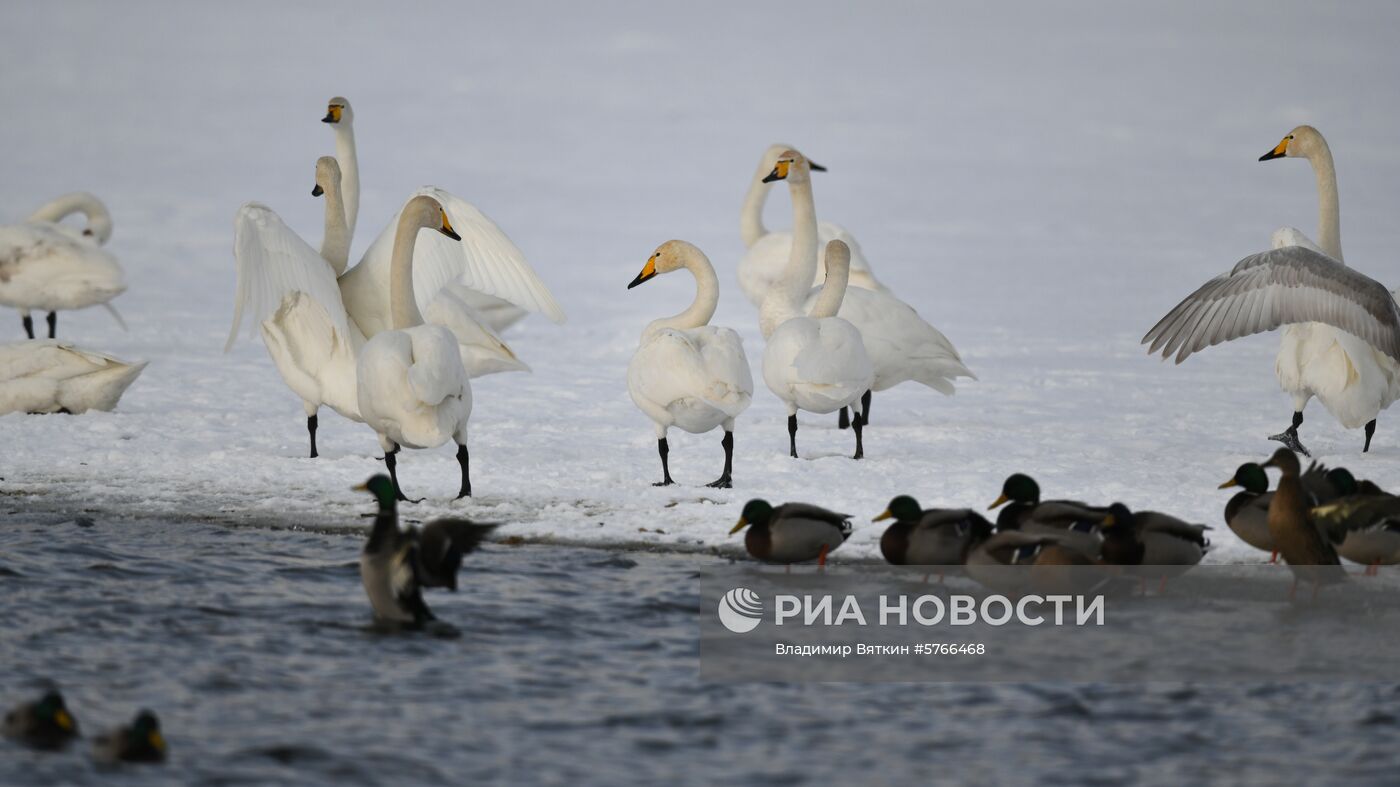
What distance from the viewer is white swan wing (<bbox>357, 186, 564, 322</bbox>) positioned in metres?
8.95

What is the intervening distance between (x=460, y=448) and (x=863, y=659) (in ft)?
9.60

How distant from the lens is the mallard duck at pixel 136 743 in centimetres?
398

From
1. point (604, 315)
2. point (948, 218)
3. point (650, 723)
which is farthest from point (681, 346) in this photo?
point (948, 218)

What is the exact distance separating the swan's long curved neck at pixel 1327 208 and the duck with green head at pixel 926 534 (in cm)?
426

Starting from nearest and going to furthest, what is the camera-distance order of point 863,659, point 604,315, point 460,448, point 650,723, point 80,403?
point 650,723 < point 863,659 < point 460,448 < point 80,403 < point 604,315

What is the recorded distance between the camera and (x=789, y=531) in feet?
19.3

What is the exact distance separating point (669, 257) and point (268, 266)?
2.31 meters

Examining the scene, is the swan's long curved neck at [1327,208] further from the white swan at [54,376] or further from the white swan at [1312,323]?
the white swan at [54,376]

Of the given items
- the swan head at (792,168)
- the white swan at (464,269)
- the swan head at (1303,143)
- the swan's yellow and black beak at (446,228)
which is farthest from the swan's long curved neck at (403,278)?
the swan head at (1303,143)

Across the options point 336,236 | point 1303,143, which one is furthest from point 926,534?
point 1303,143

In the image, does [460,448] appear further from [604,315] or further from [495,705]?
[604,315]

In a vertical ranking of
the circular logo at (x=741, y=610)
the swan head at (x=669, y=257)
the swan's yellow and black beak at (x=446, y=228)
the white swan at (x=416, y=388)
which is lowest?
Answer: the circular logo at (x=741, y=610)

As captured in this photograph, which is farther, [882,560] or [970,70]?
[970,70]

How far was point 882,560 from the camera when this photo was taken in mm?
6219
